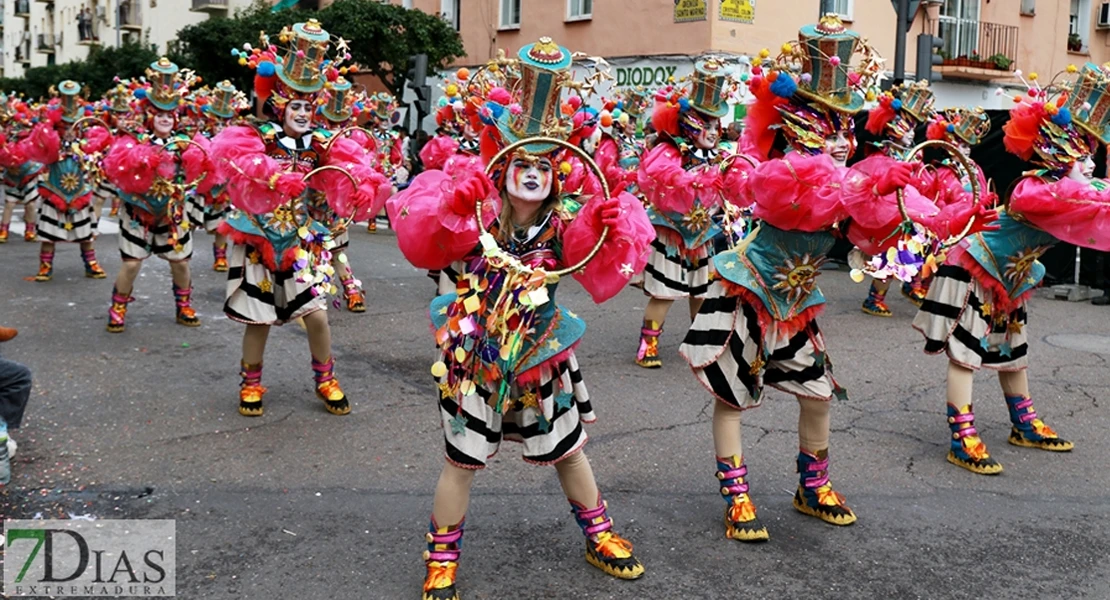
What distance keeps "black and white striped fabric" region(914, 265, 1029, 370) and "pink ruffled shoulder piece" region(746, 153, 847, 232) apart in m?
1.52

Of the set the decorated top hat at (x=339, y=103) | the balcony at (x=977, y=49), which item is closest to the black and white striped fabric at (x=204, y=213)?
the decorated top hat at (x=339, y=103)

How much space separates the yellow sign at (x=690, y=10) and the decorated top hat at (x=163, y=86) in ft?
45.2

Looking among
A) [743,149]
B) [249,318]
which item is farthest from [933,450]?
[249,318]

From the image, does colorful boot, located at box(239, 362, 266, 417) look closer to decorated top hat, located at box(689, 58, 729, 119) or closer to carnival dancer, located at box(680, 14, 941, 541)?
carnival dancer, located at box(680, 14, 941, 541)

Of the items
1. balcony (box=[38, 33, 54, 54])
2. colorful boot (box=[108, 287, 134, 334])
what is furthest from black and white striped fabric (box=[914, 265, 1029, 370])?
balcony (box=[38, 33, 54, 54])

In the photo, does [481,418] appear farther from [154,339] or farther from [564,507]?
[154,339]

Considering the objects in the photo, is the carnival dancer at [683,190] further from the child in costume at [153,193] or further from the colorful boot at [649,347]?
the child in costume at [153,193]

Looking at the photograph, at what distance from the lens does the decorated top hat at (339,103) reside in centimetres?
650

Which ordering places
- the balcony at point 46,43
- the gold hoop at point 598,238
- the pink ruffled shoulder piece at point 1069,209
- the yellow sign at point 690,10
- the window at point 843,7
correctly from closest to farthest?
the gold hoop at point 598,238
the pink ruffled shoulder piece at point 1069,209
the yellow sign at point 690,10
the window at point 843,7
the balcony at point 46,43

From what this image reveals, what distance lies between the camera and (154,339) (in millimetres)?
8508

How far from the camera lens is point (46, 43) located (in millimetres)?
62750

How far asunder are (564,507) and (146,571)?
1762mm

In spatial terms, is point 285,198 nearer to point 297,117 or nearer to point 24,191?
point 297,117

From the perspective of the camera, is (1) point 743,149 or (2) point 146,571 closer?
(2) point 146,571
